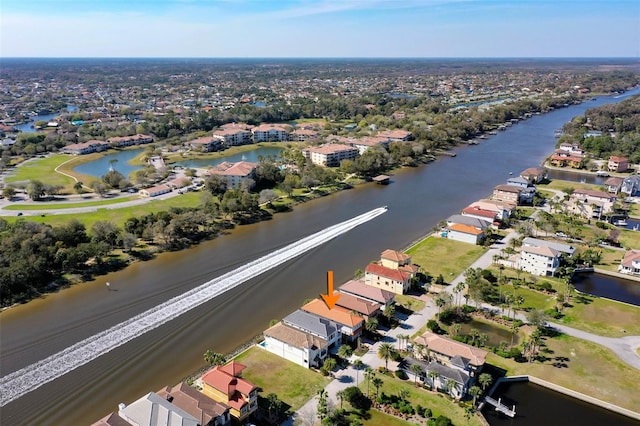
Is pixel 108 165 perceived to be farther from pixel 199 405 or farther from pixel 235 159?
pixel 199 405

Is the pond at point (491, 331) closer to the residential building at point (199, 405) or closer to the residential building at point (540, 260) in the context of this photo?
the residential building at point (540, 260)

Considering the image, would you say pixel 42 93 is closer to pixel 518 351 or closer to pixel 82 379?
pixel 82 379

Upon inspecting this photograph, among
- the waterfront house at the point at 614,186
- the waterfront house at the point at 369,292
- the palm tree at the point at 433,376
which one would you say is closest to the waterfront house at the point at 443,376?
the palm tree at the point at 433,376

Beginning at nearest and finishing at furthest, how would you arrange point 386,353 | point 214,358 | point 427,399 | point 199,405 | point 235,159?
point 199,405, point 427,399, point 386,353, point 214,358, point 235,159

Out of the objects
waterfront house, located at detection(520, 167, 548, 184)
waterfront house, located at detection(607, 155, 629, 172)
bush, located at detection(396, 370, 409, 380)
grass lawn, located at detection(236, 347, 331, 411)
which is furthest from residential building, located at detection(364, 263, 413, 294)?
waterfront house, located at detection(607, 155, 629, 172)

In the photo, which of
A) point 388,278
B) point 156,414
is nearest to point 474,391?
point 388,278

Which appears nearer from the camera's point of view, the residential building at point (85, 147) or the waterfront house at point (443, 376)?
the waterfront house at point (443, 376)
